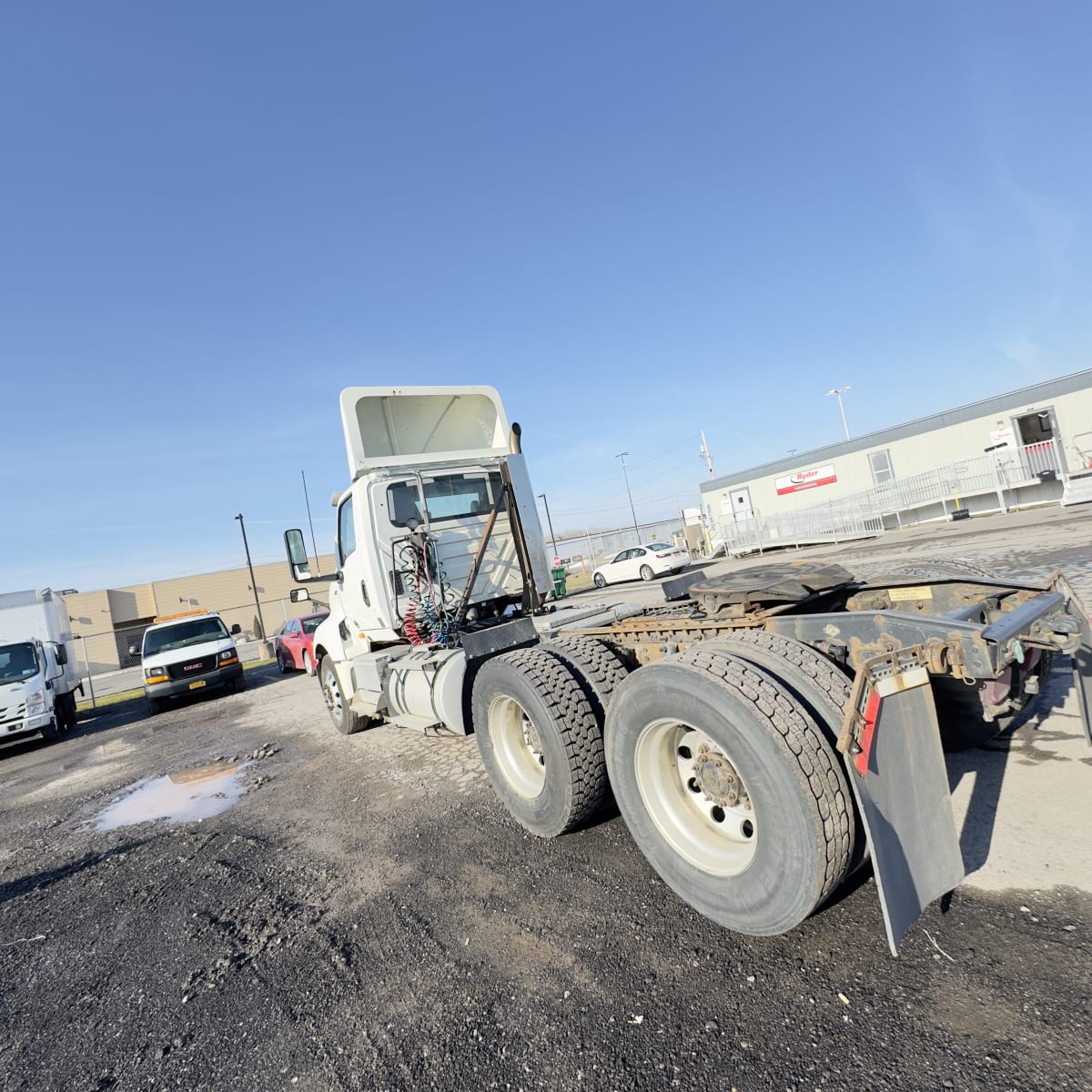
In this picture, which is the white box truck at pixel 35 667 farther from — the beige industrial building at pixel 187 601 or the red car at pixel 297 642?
the beige industrial building at pixel 187 601

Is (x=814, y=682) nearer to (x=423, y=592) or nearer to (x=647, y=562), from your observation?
(x=423, y=592)

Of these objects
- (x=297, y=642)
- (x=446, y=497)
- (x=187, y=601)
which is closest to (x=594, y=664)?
(x=446, y=497)

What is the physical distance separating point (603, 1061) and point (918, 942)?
1245 millimetres

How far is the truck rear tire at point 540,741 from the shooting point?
10.9 ft

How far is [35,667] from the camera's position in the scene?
11344mm

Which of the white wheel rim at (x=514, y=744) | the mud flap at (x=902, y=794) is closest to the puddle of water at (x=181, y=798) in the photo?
the white wheel rim at (x=514, y=744)

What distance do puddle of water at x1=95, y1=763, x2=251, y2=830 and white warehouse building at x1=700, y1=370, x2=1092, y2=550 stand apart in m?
22.9

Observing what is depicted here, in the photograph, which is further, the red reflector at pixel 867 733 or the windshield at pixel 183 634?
the windshield at pixel 183 634

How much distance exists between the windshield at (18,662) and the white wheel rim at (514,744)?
11.2 meters

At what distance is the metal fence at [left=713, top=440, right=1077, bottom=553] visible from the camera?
21297 millimetres

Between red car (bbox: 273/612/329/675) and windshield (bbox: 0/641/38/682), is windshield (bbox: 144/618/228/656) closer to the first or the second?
red car (bbox: 273/612/329/675)

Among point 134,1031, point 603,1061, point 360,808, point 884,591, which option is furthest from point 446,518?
point 603,1061

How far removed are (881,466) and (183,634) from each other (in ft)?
84.5

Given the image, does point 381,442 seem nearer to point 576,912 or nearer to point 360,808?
point 360,808
